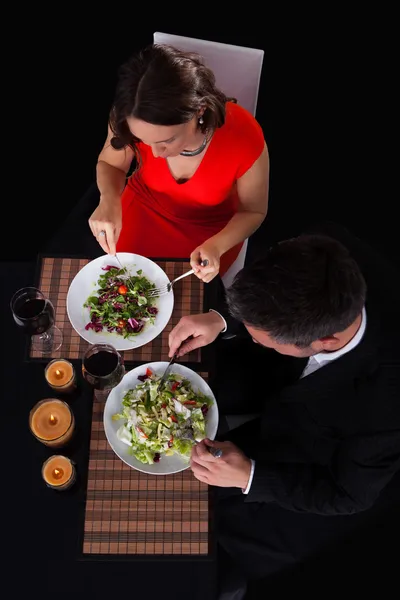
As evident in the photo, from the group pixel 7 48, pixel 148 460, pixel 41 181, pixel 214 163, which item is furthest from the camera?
pixel 7 48

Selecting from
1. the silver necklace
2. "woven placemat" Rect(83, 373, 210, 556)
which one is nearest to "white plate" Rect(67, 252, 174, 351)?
"woven placemat" Rect(83, 373, 210, 556)

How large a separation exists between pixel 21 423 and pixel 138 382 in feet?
1.02

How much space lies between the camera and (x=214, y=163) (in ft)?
5.78

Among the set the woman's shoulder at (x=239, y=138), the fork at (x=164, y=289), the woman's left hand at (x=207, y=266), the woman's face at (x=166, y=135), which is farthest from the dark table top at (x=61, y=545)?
the woman's shoulder at (x=239, y=138)

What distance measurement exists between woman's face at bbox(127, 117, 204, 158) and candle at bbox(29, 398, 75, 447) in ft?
2.46


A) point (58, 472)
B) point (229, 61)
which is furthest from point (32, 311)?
point (229, 61)

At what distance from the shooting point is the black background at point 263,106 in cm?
285

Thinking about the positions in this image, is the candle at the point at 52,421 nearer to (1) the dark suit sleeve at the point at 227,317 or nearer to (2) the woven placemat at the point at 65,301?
(2) the woven placemat at the point at 65,301

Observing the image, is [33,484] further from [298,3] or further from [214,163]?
[298,3]

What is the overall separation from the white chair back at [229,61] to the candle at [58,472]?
4.33 feet

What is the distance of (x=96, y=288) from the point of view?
1.56 meters

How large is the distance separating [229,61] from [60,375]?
1172 millimetres

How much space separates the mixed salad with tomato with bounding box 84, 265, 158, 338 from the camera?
1.49 metres

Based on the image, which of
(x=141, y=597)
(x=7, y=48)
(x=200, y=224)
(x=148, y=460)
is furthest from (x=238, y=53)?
(x=7, y=48)
